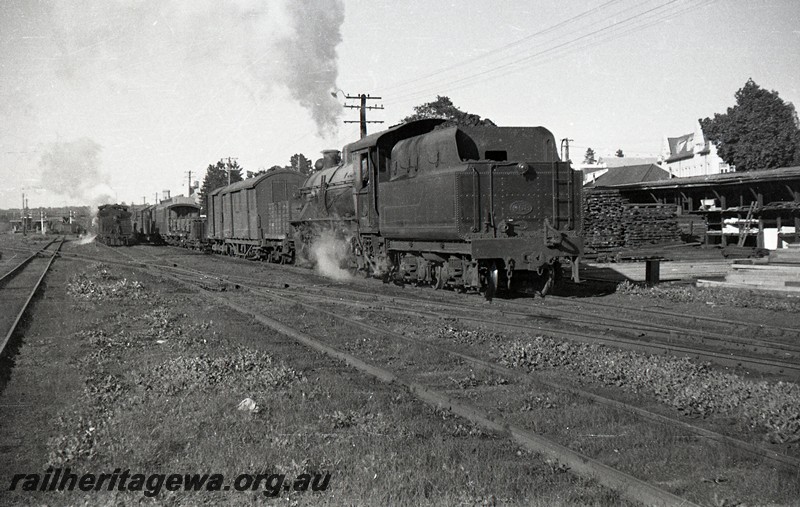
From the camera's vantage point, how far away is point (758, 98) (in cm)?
4791

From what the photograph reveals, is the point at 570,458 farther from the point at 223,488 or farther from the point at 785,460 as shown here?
the point at 223,488

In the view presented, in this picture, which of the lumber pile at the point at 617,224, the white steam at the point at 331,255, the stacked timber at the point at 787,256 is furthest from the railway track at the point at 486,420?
the lumber pile at the point at 617,224

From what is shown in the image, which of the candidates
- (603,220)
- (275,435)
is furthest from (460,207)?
(603,220)

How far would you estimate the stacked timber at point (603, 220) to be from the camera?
2127 cm

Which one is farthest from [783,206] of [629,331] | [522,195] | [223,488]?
[223,488]

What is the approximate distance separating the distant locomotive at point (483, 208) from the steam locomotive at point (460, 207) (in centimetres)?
2

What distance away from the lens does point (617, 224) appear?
21625 millimetres

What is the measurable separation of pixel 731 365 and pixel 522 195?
19.3 feet

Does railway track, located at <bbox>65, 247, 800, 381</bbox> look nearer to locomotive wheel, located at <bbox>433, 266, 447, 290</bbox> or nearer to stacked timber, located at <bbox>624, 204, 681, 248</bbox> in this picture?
locomotive wheel, located at <bbox>433, 266, 447, 290</bbox>

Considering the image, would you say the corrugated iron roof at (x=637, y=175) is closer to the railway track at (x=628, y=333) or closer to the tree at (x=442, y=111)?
the tree at (x=442, y=111)

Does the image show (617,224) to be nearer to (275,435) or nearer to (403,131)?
(403,131)

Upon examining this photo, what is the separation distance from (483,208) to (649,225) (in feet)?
39.8

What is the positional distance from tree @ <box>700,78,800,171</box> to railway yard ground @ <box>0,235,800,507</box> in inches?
1631

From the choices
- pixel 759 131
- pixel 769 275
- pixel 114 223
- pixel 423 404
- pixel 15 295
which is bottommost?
pixel 423 404
